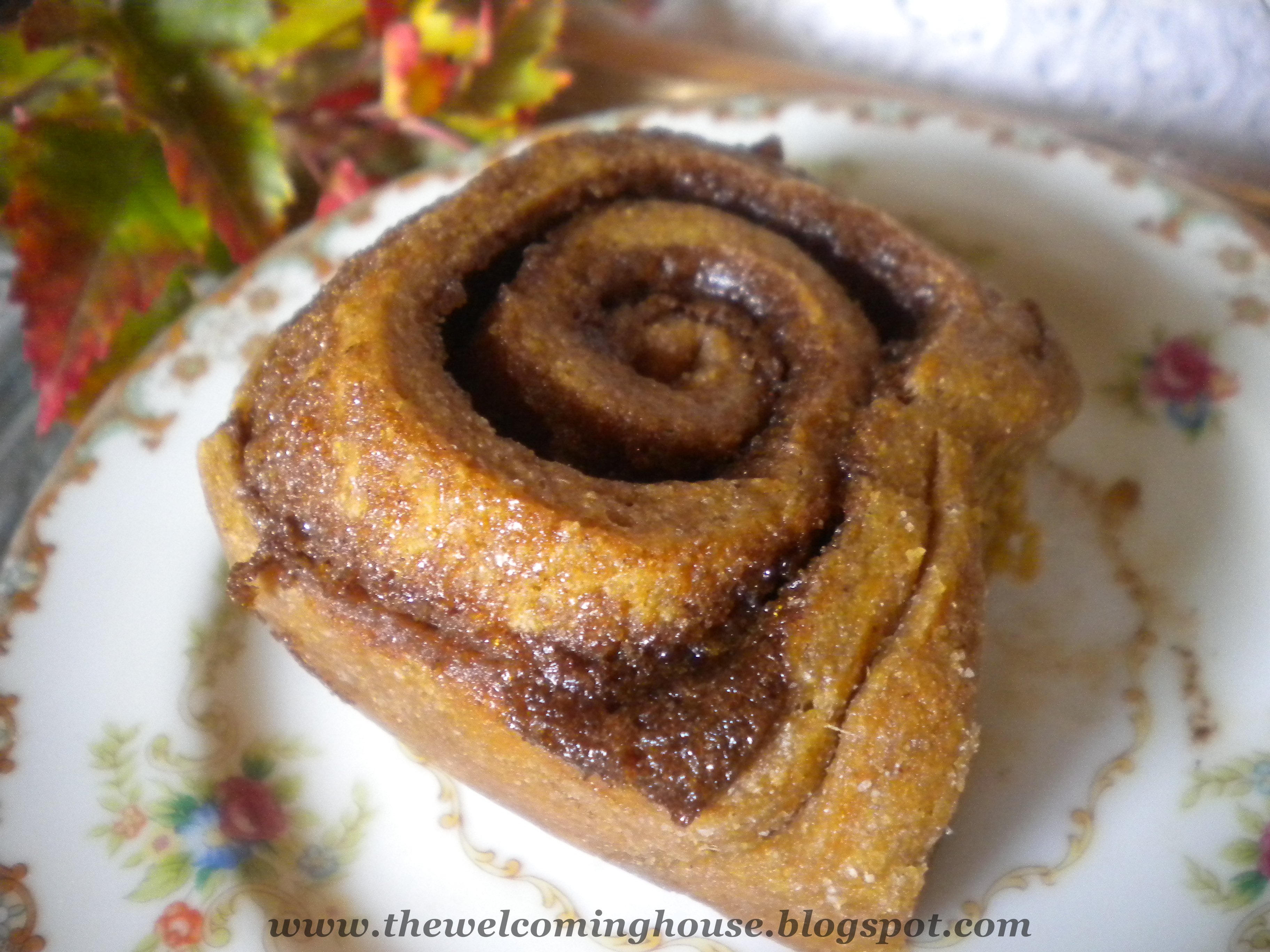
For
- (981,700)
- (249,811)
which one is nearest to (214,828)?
(249,811)

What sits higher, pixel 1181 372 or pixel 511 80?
pixel 1181 372

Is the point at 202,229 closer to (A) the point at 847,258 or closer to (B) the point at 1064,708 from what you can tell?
(A) the point at 847,258

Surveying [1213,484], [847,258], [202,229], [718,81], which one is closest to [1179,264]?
[1213,484]

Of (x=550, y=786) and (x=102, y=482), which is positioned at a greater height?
(x=550, y=786)

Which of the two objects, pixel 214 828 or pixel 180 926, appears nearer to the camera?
pixel 180 926

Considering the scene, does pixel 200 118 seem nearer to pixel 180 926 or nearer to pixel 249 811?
pixel 249 811

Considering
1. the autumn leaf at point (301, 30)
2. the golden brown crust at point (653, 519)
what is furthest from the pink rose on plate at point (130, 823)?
the autumn leaf at point (301, 30)

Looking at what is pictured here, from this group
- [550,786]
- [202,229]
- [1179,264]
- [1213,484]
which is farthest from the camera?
[202,229]

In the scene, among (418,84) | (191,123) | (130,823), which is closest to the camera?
(130,823)
